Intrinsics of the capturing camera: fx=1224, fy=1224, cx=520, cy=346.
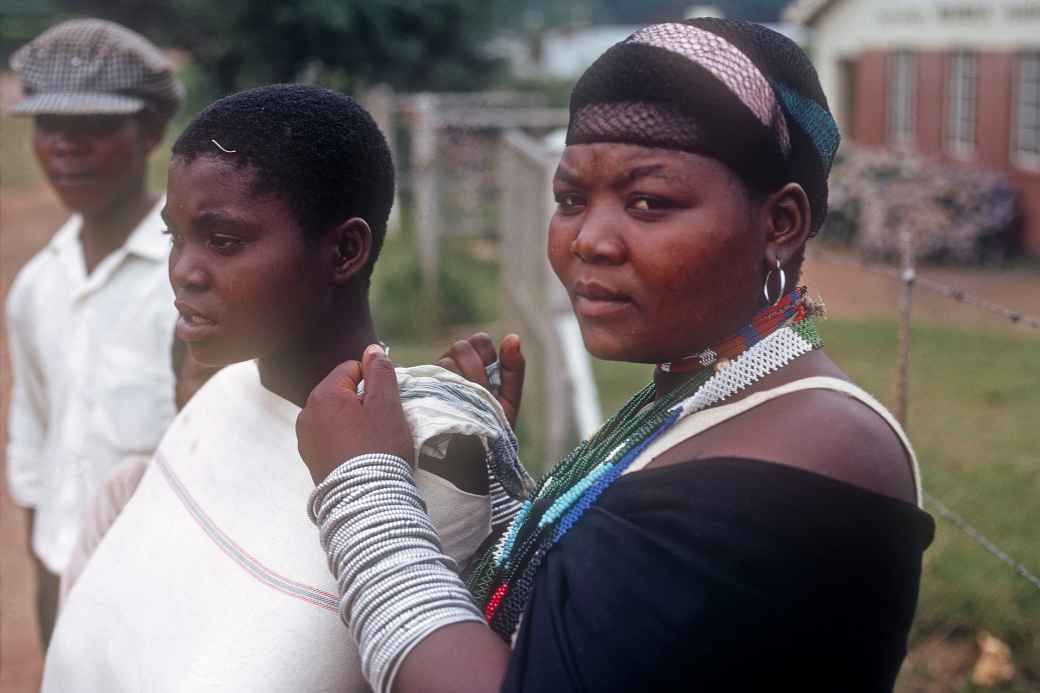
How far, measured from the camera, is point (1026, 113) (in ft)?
45.5

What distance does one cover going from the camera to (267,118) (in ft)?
5.77

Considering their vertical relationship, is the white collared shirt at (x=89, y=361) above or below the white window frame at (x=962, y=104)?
above

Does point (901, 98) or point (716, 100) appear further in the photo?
point (901, 98)

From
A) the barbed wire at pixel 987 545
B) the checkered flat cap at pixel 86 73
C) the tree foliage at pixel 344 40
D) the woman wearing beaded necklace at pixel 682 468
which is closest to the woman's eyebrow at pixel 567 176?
the woman wearing beaded necklace at pixel 682 468

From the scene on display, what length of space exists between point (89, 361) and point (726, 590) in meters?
2.22

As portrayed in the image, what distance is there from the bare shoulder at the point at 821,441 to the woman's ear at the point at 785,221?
19 centimetres

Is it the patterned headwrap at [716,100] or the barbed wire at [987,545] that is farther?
the barbed wire at [987,545]

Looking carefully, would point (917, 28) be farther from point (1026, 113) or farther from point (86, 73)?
point (86, 73)

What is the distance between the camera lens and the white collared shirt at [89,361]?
9.76ft

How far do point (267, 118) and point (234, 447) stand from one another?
1.61ft

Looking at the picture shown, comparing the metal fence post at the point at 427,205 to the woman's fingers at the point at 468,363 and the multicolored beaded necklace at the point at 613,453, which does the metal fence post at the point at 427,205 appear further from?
the multicolored beaded necklace at the point at 613,453

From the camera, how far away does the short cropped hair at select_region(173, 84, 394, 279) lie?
1.73m

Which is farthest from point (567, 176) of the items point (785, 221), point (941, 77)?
point (941, 77)

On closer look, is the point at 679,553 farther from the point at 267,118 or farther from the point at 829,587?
the point at 267,118
